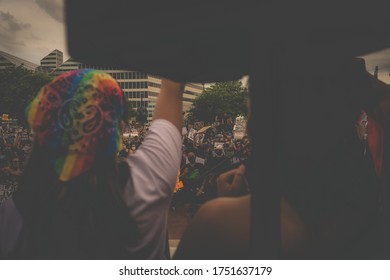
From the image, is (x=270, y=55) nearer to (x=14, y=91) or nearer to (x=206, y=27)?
(x=206, y=27)

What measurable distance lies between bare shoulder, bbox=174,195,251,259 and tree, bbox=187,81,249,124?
1775 inches

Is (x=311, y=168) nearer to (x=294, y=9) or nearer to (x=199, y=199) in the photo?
(x=294, y=9)

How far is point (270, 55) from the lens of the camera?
0.86 metres

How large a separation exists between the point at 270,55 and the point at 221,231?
54 cm

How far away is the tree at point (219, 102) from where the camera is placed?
4638 cm

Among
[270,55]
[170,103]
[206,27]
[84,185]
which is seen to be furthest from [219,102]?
[206,27]

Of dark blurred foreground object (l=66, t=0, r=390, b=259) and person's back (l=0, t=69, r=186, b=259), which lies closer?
dark blurred foreground object (l=66, t=0, r=390, b=259)

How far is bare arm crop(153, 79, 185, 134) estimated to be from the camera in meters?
1.23

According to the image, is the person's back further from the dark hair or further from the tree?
the tree

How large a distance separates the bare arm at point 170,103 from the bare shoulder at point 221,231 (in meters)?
0.43

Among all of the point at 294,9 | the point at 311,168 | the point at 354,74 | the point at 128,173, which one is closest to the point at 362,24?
the point at 294,9

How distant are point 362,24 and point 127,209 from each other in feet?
3.01

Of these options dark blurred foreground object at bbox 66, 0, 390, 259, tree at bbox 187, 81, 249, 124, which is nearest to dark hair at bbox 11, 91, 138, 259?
dark blurred foreground object at bbox 66, 0, 390, 259

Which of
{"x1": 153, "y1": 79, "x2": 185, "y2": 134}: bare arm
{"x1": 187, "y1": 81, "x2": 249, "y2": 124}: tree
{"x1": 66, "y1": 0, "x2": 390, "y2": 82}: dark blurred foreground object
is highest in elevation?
{"x1": 187, "y1": 81, "x2": 249, "y2": 124}: tree
